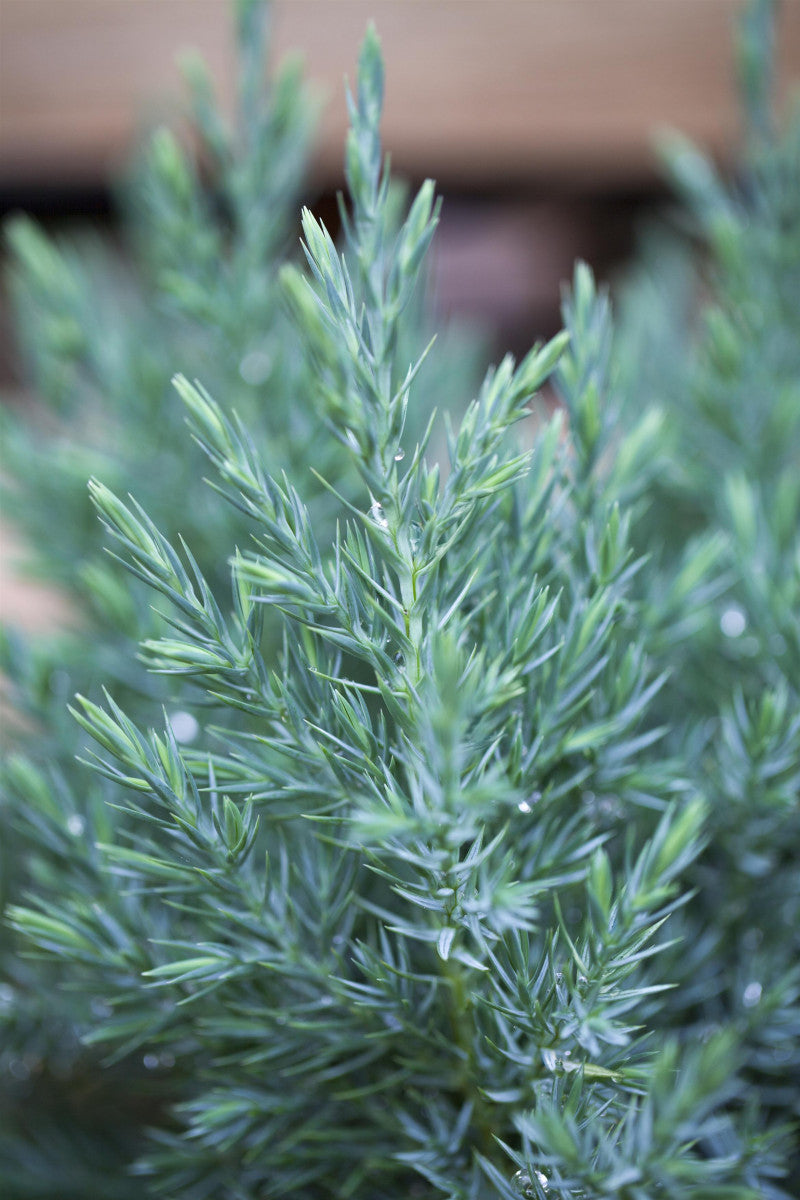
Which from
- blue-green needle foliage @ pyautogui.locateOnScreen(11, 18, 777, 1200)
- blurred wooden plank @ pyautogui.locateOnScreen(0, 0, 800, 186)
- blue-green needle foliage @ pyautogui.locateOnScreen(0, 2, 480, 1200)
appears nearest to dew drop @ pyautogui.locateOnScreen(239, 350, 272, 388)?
blue-green needle foliage @ pyautogui.locateOnScreen(0, 2, 480, 1200)

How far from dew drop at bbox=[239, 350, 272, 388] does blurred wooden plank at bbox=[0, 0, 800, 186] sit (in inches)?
13.6

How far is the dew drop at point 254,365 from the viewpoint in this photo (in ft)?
1.11

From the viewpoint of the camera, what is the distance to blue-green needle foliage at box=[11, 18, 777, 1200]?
17 centimetres

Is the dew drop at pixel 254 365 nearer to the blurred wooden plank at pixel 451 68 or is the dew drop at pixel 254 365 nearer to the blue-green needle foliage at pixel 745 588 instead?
the blue-green needle foliage at pixel 745 588

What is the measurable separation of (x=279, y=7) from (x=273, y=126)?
34 centimetres

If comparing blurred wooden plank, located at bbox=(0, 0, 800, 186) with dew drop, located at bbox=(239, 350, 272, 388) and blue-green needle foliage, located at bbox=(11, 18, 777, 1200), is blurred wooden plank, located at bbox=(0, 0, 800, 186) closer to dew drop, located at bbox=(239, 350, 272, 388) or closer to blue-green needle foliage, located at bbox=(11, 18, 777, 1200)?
dew drop, located at bbox=(239, 350, 272, 388)

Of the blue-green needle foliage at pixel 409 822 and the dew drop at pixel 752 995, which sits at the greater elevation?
the blue-green needle foliage at pixel 409 822

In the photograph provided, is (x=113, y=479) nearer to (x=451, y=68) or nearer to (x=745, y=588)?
(x=745, y=588)

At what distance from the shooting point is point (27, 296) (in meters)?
0.40

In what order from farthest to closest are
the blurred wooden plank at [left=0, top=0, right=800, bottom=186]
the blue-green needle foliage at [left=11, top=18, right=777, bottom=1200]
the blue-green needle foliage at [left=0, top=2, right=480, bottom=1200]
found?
the blurred wooden plank at [left=0, top=0, right=800, bottom=186], the blue-green needle foliage at [left=0, top=2, right=480, bottom=1200], the blue-green needle foliage at [left=11, top=18, right=777, bottom=1200]

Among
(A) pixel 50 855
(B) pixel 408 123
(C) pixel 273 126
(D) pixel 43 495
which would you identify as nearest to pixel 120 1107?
(A) pixel 50 855

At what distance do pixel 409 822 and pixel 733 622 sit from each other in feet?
0.60

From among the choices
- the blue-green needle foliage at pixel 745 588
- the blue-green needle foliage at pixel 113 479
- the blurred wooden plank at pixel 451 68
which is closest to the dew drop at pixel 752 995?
the blue-green needle foliage at pixel 745 588

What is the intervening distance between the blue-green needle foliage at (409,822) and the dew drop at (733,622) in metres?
0.07
